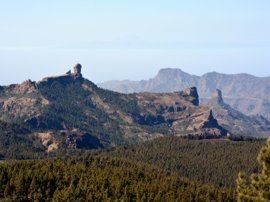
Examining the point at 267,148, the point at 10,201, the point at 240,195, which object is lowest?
the point at 10,201

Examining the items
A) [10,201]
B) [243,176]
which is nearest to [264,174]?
[243,176]

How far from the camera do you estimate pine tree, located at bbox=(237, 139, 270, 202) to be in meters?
65.4

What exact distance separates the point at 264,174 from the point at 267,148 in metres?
3.64

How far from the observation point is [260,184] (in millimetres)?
66250

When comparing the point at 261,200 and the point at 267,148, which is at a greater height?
the point at 267,148

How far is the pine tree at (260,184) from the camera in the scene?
65.4 meters

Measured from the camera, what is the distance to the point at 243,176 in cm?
6812

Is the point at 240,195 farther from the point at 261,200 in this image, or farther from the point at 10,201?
the point at 10,201

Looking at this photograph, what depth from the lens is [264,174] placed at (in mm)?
66938

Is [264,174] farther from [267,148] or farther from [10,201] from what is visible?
[10,201]

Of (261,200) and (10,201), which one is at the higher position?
(261,200)

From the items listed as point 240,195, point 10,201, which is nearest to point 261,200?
point 240,195

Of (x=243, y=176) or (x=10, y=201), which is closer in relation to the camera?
(x=243, y=176)

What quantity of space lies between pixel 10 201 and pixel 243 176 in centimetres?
14939
